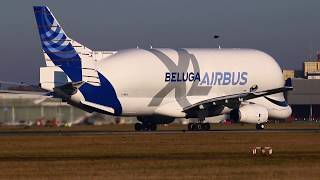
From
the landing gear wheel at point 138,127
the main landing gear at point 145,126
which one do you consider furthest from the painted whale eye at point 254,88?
the landing gear wheel at point 138,127

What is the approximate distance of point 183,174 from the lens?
4041 cm

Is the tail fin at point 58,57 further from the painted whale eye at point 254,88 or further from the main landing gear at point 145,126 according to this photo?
the painted whale eye at point 254,88

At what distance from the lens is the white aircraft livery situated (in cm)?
8638

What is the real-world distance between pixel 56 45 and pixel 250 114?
1853 centimetres

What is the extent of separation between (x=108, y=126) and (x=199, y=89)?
12171mm

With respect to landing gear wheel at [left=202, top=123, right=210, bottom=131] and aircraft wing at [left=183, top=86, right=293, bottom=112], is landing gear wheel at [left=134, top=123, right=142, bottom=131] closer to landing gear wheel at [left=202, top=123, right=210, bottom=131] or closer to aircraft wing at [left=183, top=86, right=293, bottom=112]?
aircraft wing at [left=183, top=86, right=293, bottom=112]

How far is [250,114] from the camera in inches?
3568

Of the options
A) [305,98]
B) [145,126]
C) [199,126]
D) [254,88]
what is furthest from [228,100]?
[305,98]

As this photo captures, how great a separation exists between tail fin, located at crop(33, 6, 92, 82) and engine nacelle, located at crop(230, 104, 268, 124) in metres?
14.9

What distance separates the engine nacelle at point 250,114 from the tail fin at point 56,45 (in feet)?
48.7

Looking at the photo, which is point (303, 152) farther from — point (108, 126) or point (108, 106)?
point (108, 126)

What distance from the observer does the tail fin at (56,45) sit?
282 ft

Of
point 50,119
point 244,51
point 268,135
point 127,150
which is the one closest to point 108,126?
point 50,119

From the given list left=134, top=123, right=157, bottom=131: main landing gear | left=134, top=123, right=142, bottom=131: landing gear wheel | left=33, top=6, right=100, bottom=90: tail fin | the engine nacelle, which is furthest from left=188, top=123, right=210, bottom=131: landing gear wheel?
left=33, top=6, right=100, bottom=90: tail fin
